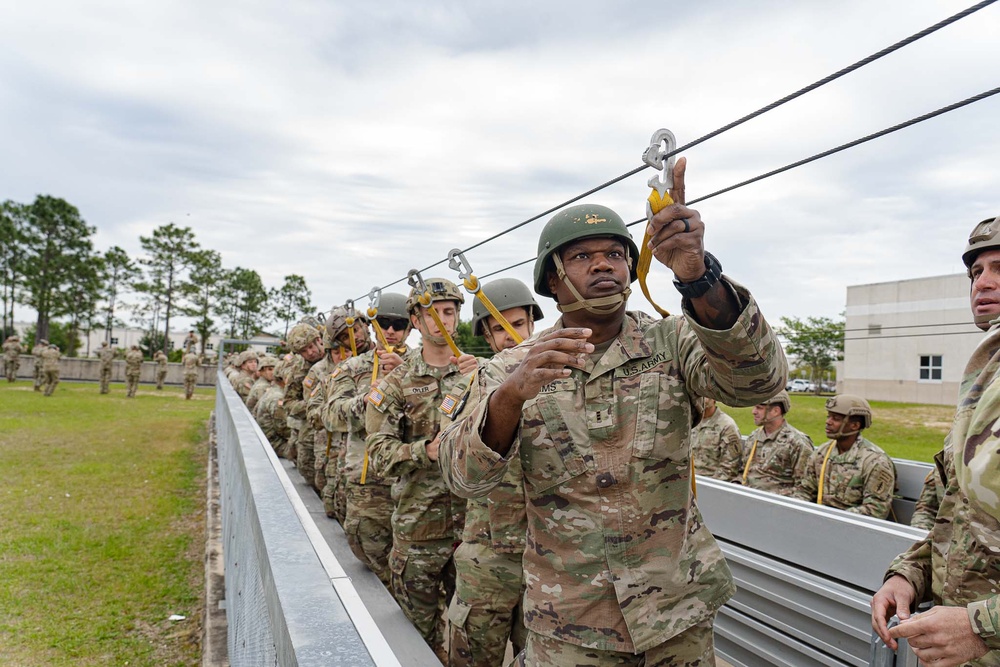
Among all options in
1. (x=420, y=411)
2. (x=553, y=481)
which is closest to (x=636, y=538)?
(x=553, y=481)

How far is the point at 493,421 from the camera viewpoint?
7.93 ft

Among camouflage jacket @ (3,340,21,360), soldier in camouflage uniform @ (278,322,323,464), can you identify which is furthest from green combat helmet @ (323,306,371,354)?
camouflage jacket @ (3,340,21,360)

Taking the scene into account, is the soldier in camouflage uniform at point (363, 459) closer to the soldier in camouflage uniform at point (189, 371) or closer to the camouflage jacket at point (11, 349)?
the soldier in camouflage uniform at point (189, 371)

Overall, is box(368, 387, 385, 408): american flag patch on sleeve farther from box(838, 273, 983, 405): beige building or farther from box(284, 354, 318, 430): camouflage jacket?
box(838, 273, 983, 405): beige building

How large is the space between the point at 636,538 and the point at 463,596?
5.69 ft

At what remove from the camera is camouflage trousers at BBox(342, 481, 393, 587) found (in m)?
5.55

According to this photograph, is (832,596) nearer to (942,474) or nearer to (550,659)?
(942,474)

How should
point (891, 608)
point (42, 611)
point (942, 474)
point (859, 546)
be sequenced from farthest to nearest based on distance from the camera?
1. point (42, 611)
2. point (859, 546)
3. point (942, 474)
4. point (891, 608)

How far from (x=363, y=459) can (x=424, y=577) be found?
55.5 inches

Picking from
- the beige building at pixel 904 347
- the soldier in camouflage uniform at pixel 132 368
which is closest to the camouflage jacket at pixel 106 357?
the soldier in camouflage uniform at pixel 132 368

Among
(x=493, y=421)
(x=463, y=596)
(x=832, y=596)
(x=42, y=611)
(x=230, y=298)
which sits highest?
(x=230, y=298)

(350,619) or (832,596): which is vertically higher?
(350,619)

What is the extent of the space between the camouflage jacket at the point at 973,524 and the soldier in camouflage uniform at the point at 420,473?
9.10ft

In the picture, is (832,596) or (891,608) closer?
(891,608)
